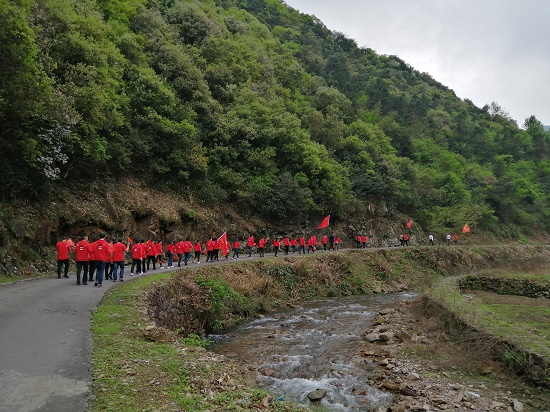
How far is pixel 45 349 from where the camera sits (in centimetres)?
832

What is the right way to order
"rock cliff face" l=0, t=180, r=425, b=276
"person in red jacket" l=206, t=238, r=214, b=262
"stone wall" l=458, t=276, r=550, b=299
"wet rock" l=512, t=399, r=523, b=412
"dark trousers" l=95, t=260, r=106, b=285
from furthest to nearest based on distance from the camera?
"person in red jacket" l=206, t=238, r=214, b=262, "stone wall" l=458, t=276, r=550, b=299, "rock cliff face" l=0, t=180, r=425, b=276, "dark trousers" l=95, t=260, r=106, b=285, "wet rock" l=512, t=399, r=523, b=412

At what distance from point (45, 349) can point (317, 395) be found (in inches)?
247

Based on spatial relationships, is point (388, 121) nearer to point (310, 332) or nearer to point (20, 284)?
point (310, 332)

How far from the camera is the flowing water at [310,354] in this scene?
1022cm

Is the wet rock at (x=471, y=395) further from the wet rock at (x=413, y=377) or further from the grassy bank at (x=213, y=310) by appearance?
the grassy bank at (x=213, y=310)

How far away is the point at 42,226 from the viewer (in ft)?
67.3

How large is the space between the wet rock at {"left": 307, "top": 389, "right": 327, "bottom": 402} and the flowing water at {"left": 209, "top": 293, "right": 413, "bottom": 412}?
0.38 ft

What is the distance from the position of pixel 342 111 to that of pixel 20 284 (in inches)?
2128

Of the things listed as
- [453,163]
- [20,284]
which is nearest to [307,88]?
[453,163]

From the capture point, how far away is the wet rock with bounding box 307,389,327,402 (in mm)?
9898

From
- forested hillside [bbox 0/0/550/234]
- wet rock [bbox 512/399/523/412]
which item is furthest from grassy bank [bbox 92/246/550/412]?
forested hillside [bbox 0/0/550/234]

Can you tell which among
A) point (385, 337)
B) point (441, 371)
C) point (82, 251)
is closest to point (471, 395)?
point (441, 371)

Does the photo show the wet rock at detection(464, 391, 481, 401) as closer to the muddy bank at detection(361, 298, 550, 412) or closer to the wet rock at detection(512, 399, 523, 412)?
the muddy bank at detection(361, 298, 550, 412)

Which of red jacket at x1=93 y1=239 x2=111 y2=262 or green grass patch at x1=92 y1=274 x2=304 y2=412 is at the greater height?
red jacket at x1=93 y1=239 x2=111 y2=262
